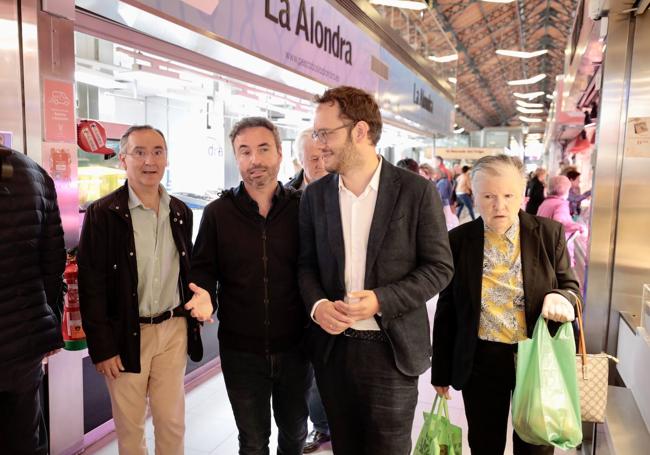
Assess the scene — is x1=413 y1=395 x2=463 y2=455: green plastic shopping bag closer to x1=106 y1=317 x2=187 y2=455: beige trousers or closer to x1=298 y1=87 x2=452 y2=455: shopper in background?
x1=298 y1=87 x2=452 y2=455: shopper in background

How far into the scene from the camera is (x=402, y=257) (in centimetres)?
175

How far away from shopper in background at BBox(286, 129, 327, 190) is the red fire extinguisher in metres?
1.17

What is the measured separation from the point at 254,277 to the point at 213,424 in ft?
5.48

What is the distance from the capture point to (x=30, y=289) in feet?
6.25

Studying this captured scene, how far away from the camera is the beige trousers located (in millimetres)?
2254

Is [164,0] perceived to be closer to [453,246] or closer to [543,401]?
[453,246]

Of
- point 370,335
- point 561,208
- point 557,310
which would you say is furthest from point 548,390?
point 561,208

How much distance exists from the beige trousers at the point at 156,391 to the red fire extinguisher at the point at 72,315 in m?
0.30

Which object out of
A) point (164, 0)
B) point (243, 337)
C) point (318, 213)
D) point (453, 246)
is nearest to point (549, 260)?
point (453, 246)

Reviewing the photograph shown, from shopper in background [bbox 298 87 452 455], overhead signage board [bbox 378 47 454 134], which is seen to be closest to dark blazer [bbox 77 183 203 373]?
shopper in background [bbox 298 87 452 455]

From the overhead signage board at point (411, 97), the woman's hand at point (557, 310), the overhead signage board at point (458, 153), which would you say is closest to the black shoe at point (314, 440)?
the woman's hand at point (557, 310)

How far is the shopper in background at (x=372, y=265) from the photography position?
1.74m

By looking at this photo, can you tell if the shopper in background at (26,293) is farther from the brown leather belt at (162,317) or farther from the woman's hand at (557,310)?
the woman's hand at (557,310)

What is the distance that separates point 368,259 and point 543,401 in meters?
0.74
